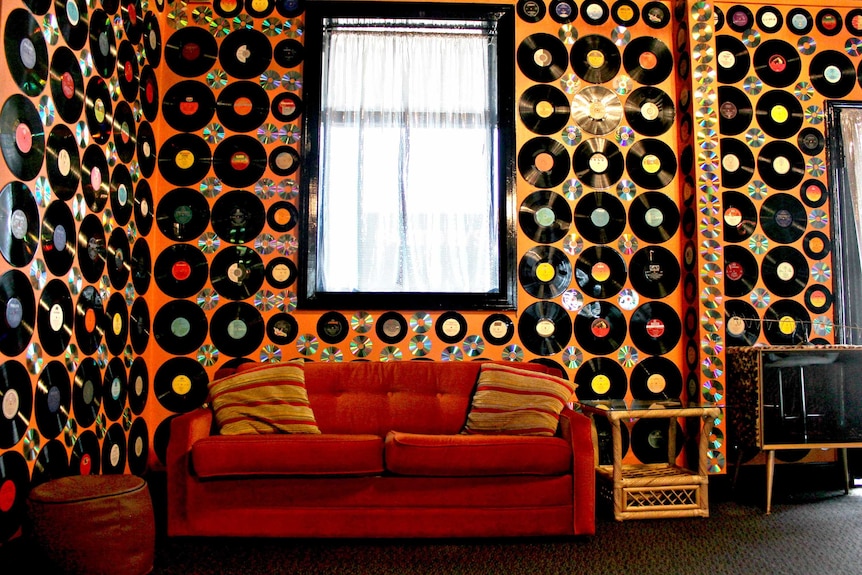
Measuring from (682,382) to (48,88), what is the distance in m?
3.69

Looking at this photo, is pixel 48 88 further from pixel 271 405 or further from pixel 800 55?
pixel 800 55

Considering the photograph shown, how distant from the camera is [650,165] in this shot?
4.07 meters

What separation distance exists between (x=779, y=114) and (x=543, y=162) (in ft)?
5.11

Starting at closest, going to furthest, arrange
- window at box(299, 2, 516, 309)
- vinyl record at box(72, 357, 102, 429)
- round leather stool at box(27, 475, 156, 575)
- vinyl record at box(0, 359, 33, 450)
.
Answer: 1. round leather stool at box(27, 475, 156, 575)
2. vinyl record at box(0, 359, 33, 450)
3. vinyl record at box(72, 357, 102, 429)
4. window at box(299, 2, 516, 309)

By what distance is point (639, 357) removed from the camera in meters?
3.98

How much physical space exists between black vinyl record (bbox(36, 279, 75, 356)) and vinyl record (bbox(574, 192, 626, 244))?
2.80 meters

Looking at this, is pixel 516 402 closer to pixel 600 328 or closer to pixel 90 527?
pixel 600 328

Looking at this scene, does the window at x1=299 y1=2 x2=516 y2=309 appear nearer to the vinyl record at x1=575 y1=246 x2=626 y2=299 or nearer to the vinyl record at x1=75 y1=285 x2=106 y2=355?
the vinyl record at x1=575 y1=246 x2=626 y2=299

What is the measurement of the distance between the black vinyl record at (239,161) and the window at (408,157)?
0.98 feet

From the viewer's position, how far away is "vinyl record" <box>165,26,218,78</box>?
3992mm

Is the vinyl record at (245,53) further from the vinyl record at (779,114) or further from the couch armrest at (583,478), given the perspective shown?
the vinyl record at (779,114)

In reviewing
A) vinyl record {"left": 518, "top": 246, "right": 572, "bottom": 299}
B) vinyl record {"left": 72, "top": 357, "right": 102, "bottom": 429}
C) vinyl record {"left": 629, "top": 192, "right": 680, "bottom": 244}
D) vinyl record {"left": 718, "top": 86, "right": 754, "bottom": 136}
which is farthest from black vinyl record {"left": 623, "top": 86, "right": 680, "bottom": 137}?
vinyl record {"left": 72, "top": 357, "right": 102, "bottom": 429}

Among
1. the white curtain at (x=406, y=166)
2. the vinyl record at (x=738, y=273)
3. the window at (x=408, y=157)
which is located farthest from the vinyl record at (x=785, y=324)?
the white curtain at (x=406, y=166)

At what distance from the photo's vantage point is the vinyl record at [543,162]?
4.03m
